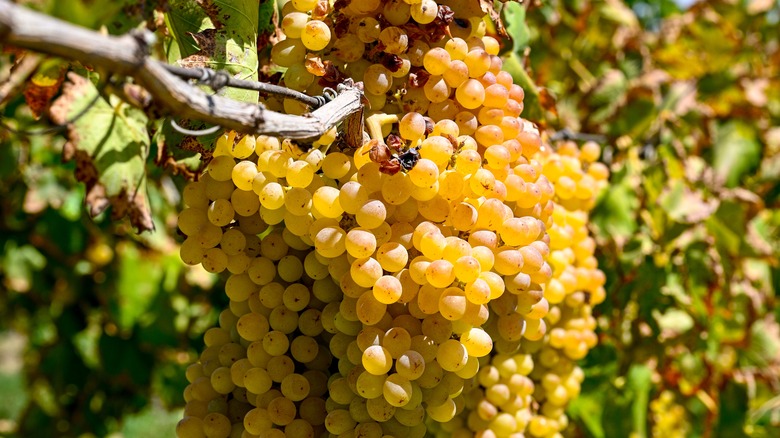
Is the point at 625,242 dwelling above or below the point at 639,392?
above

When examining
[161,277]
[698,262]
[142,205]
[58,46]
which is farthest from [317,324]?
[161,277]

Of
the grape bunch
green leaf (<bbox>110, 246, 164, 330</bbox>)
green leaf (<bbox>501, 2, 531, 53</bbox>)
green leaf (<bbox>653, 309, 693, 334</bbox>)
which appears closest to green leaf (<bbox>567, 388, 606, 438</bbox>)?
green leaf (<bbox>653, 309, 693, 334</bbox>)

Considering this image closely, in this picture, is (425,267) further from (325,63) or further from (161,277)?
(161,277)

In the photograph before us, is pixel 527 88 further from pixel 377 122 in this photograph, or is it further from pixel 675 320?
pixel 675 320

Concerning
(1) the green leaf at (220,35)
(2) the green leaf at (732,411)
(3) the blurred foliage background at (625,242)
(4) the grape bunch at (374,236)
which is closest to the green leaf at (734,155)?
(3) the blurred foliage background at (625,242)

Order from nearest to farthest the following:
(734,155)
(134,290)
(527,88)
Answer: (527,88) → (734,155) → (134,290)

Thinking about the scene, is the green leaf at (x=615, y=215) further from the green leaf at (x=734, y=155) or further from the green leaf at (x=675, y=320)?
the green leaf at (x=734, y=155)

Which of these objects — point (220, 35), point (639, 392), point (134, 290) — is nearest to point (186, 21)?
point (220, 35)
